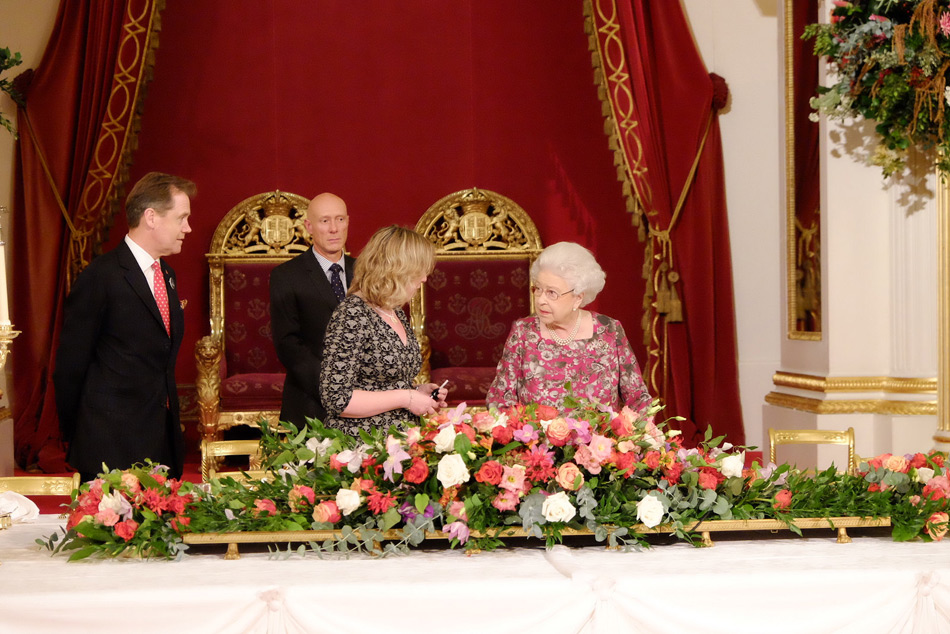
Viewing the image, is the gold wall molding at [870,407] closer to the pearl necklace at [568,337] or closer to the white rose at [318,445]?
the pearl necklace at [568,337]

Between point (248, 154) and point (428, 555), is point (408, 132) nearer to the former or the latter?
point (248, 154)

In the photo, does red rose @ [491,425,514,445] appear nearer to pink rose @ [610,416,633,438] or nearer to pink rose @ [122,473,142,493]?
pink rose @ [610,416,633,438]

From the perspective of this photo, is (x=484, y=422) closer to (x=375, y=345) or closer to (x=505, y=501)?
(x=505, y=501)

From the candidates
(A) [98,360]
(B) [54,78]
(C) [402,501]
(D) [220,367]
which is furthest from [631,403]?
(B) [54,78]

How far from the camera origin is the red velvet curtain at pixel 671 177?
643cm

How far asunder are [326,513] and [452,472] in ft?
1.02

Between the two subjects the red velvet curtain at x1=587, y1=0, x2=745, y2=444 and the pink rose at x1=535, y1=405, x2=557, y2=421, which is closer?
the pink rose at x1=535, y1=405, x2=557, y2=421

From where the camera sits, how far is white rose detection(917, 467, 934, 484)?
2.43 metres

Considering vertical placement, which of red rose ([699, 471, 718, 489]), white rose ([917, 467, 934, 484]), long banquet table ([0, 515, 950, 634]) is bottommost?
long banquet table ([0, 515, 950, 634])

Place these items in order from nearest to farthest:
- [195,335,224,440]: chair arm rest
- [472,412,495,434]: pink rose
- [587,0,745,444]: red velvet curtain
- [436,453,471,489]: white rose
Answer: [436,453,471,489]: white rose, [472,412,495,434]: pink rose, [195,335,224,440]: chair arm rest, [587,0,745,444]: red velvet curtain

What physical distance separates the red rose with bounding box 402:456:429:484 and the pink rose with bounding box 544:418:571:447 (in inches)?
11.5

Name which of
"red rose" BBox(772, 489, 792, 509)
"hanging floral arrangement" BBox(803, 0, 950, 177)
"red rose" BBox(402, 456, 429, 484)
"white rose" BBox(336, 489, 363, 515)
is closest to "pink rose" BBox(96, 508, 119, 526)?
"white rose" BBox(336, 489, 363, 515)

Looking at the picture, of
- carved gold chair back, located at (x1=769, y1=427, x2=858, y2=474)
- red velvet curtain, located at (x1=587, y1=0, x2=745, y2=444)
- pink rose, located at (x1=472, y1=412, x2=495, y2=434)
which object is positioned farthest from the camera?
red velvet curtain, located at (x1=587, y1=0, x2=745, y2=444)

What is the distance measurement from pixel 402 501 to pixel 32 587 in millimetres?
793
